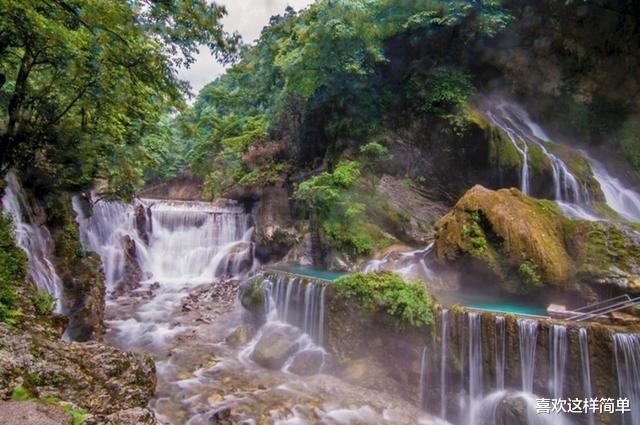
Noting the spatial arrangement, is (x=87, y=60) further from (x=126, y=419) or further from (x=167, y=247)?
(x=167, y=247)

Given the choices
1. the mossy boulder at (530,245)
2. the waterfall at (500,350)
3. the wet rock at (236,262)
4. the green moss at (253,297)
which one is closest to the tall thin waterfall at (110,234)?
the wet rock at (236,262)

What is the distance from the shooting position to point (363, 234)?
12922 millimetres

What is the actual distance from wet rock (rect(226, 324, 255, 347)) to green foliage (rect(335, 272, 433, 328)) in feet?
11.9

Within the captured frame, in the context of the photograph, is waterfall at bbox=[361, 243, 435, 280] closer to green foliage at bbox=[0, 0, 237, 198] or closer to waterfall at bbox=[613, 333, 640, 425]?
waterfall at bbox=[613, 333, 640, 425]

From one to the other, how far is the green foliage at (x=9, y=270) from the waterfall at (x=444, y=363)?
23.0ft

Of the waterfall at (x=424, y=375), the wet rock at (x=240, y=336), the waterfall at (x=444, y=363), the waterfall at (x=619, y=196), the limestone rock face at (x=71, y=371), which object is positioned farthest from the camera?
the waterfall at (x=619, y=196)

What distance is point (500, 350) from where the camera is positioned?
645cm

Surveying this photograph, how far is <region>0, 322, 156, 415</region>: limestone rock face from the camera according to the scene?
3.11m

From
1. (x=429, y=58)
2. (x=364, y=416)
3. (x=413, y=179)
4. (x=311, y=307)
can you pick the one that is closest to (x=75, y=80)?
(x=311, y=307)

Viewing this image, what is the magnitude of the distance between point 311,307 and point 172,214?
12.2m

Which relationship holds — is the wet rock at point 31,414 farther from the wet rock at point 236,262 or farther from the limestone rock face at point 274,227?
the wet rock at point 236,262

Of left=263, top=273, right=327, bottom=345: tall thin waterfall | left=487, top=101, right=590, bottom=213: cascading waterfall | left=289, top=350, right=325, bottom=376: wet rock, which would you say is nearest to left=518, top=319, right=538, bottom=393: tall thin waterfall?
left=289, top=350, right=325, bottom=376: wet rock

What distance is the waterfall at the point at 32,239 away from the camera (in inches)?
267

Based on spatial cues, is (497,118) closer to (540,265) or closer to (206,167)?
(540,265)
